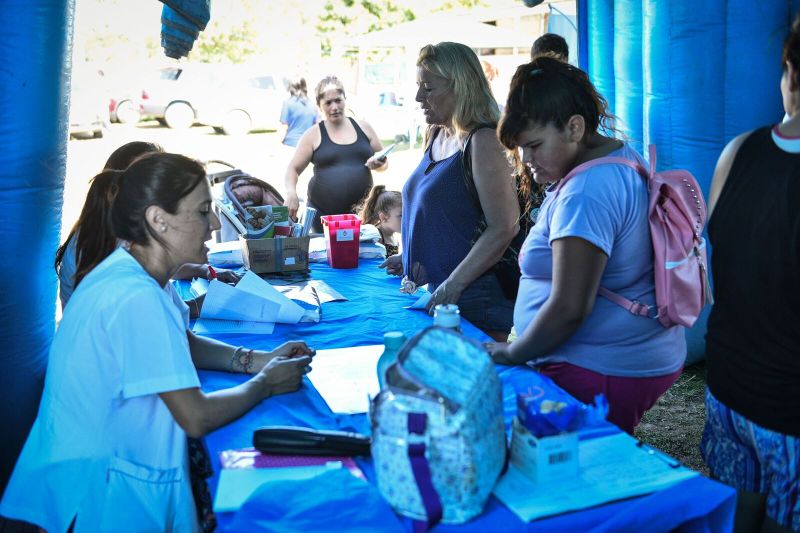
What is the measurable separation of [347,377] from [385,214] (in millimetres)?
2327

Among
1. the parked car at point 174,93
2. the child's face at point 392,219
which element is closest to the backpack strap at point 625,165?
the child's face at point 392,219

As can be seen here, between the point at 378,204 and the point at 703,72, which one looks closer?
the point at 703,72

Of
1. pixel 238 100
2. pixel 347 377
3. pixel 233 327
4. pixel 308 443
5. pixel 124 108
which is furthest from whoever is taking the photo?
pixel 124 108

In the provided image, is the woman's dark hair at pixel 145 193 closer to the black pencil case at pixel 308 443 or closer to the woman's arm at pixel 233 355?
the woman's arm at pixel 233 355

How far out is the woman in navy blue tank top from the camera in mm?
2574

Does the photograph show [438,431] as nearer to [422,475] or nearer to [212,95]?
[422,475]

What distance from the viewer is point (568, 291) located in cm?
184


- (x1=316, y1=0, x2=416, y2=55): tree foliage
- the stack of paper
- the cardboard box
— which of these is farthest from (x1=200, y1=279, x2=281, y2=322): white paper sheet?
(x1=316, y1=0, x2=416, y2=55): tree foliage

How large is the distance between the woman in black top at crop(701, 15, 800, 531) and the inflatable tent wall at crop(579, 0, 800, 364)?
2094 mm

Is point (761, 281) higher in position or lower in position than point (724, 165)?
lower

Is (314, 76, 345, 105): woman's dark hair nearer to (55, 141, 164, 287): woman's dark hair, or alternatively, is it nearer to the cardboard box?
the cardboard box

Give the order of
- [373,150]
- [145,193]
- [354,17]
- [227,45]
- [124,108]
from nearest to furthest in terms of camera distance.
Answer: [145,193]
[373,150]
[124,108]
[227,45]
[354,17]

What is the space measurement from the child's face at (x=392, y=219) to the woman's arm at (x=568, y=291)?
236 cm

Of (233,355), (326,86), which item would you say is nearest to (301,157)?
(326,86)
